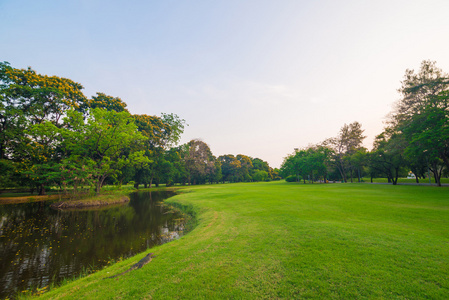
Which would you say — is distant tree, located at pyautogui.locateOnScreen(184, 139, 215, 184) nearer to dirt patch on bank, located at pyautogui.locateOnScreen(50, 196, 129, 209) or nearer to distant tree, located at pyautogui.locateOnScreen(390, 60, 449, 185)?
dirt patch on bank, located at pyautogui.locateOnScreen(50, 196, 129, 209)

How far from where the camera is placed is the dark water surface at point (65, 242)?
7.12 meters

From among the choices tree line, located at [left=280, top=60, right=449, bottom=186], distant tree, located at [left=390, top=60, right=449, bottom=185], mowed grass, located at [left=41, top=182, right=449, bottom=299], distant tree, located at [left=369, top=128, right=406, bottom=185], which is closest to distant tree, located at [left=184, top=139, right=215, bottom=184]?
tree line, located at [left=280, top=60, right=449, bottom=186]

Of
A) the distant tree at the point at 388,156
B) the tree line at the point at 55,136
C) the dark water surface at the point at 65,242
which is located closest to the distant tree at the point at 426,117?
the distant tree at the point at 388,156

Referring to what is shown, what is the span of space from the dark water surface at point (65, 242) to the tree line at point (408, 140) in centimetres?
3096

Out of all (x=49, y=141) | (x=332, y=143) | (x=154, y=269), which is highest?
(x=332, y=143)

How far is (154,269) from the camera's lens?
5848 mm

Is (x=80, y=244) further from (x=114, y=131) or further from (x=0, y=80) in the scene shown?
(x=0, y=80)

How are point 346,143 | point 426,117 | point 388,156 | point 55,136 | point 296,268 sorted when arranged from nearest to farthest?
point 296,268 → point 426,117 → point 55,136 → point 388,156 → point 346,143

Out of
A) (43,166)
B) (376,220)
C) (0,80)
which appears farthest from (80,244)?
(0,80)

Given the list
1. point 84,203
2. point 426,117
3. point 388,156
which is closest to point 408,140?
point 426,117

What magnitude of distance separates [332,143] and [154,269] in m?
71.4

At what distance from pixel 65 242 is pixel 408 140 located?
4109 cm

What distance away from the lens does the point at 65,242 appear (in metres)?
10.7

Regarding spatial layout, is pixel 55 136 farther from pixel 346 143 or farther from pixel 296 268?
pixel 346 143
